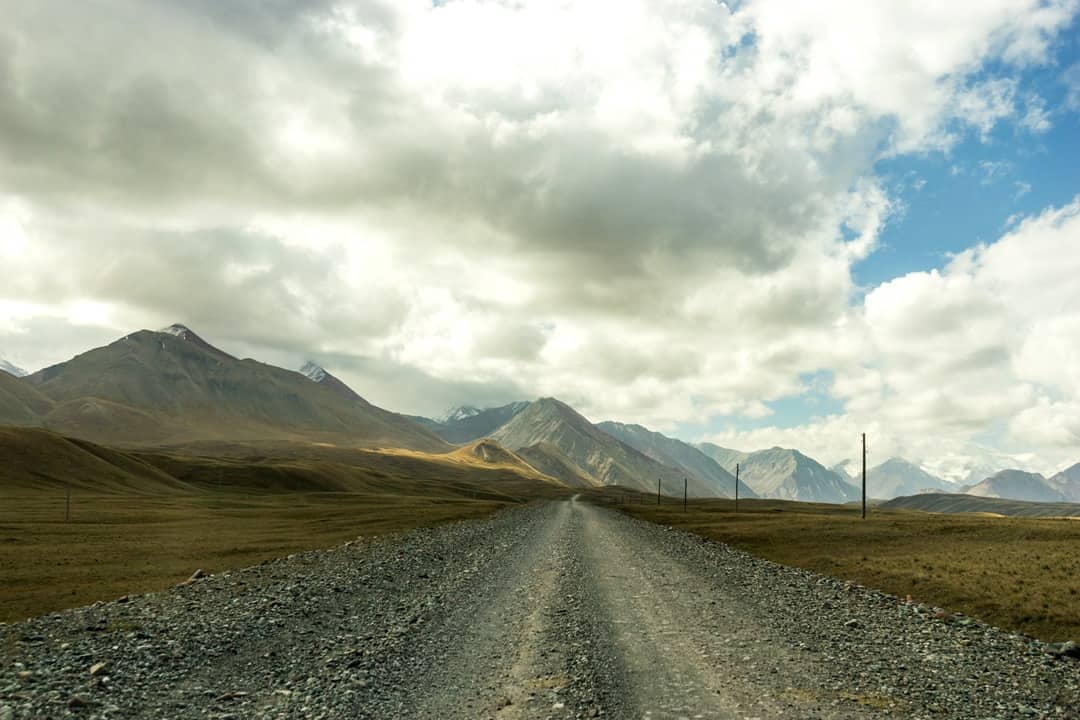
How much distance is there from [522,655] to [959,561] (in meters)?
29.3

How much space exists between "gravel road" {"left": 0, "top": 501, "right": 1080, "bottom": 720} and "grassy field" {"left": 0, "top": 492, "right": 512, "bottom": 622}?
7.17m

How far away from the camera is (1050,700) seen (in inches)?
520

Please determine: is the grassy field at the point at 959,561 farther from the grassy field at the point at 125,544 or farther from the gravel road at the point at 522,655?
the grassy field at the point at 125,544

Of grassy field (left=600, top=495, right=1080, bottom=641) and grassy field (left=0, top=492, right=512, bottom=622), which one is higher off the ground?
grassy field (left=600, top=495, right=1080, bottom=641)

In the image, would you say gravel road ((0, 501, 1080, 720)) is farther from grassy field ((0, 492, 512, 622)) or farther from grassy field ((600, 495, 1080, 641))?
grassy field ((0, 492, 512, 622))

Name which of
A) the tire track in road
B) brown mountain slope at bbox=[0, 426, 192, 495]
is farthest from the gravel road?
brown mountain slope at bbox=[0, 426, 192, 495]

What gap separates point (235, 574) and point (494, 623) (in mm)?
18763

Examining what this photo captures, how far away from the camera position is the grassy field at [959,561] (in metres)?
22.1

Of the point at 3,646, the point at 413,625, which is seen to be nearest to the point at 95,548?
the point at 3,646

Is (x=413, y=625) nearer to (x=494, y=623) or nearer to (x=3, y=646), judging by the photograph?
(x=494, y=623)

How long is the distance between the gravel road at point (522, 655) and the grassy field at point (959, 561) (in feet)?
8.33

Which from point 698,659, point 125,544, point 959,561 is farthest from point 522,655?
point 125,544

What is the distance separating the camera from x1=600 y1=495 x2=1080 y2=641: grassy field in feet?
72.5

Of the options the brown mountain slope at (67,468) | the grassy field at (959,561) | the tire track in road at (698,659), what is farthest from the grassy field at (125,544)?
the brown mountain slope at (67,468)
